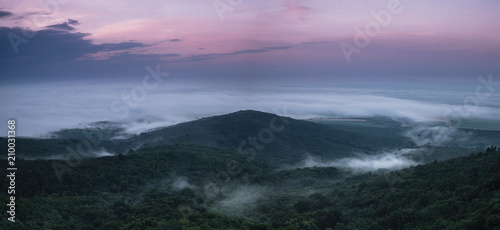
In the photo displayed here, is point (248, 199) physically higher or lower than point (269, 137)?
lower

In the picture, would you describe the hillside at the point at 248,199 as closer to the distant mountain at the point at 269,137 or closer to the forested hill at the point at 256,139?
the forested hill at the point at 256,139

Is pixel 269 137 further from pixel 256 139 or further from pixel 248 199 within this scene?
pixel 248 199

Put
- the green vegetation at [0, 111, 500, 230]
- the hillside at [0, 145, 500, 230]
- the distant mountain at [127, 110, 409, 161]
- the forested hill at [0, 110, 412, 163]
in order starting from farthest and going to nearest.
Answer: the distant mountain at [127, 110, 409, 161] → the forested hill at [0, 110, 412, 163] → the green vegetation at [0, 111, 500, 230] → the hillside at [0, 145, 500, 230]

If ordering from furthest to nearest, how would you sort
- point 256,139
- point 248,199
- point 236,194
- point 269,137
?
point 269,137 < point 256,139 < point 236,194 < point 248,199

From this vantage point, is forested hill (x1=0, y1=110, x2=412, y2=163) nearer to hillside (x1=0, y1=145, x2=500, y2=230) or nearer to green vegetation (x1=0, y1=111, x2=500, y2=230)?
green vegetation (x1=0, y1=111, x2=500, y2=230)

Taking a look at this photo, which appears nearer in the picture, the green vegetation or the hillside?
the hillside

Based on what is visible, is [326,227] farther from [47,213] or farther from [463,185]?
[47,213]

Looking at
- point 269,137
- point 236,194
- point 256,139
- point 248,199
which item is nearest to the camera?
point 248,199

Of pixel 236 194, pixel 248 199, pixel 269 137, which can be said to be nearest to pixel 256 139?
pixel 269 137

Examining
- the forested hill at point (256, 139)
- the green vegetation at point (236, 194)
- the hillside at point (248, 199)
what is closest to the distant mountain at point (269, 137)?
the forested hill at point (256, 139)

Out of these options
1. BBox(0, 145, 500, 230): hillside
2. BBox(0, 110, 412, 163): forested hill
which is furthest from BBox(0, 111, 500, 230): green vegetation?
BBox(0, 110, 412, 163): forested hill

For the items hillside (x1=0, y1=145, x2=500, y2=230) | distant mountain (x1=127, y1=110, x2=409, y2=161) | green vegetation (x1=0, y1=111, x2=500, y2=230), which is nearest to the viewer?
hillside (x1=0, y1=145, x2=500, y2=230)
